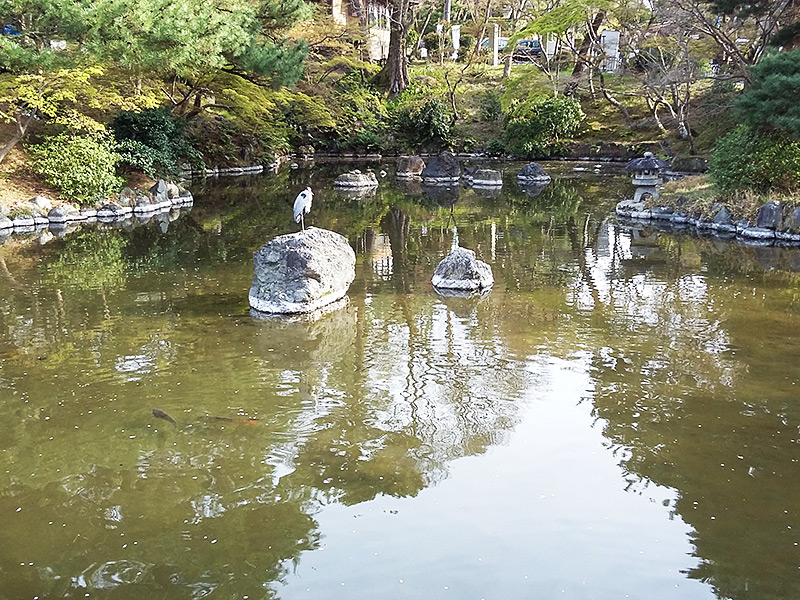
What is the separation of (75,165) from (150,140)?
3.68 meters

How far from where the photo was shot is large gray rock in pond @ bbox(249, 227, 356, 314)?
8.35 metres

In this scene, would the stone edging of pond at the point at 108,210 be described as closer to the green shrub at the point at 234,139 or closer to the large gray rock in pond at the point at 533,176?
the green shrub at the point at 234,139

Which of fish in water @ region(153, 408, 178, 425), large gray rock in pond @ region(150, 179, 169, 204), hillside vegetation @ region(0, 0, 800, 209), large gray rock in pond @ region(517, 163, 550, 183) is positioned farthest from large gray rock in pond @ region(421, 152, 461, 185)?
fish in water @ region(153, 408, 178, 425)

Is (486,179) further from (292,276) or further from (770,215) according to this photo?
(292,276)

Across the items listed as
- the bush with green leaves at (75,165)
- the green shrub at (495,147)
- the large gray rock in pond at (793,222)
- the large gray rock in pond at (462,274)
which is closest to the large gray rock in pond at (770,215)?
the large gray rock in pond at (793,222)

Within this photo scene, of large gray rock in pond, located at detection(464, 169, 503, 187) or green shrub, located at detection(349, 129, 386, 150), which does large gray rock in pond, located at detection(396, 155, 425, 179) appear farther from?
green shrub, located at detection(349, 129, 386, 150)

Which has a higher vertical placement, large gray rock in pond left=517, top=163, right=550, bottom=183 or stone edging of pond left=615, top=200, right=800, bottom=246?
large gray rock in pond left=517, top=163, right=550, bottom=183

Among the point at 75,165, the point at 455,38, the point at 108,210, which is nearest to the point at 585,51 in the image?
the point at 455,38

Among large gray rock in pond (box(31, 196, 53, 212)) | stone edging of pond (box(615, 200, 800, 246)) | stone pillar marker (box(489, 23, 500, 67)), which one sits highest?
stone pillar marker (box(489, 23, 500, 67))

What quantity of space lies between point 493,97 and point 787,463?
2882 cm

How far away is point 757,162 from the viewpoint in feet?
42.7

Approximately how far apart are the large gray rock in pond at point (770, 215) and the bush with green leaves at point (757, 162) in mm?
571

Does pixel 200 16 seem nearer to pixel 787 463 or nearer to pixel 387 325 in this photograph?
pixel 387 325

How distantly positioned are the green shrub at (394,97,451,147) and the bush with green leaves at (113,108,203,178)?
480 inches
